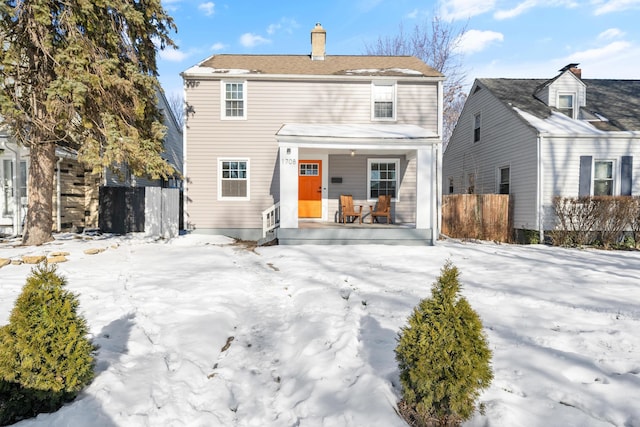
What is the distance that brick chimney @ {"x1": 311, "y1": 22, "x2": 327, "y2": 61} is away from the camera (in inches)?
484

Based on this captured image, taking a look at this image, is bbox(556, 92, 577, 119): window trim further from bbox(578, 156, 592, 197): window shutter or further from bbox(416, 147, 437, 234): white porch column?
bbox(416, 147, 437, 234): white porch column

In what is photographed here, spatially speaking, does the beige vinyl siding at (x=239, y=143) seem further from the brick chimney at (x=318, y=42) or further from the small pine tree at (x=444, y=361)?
the small pine tree at (x=444, y=361)

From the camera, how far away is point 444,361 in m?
2.16

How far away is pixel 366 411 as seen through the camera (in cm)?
234

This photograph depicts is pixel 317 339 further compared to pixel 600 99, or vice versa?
pixel 600 99

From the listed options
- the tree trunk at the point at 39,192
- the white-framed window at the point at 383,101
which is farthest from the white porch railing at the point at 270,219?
the tree trunk at the point at 39,192

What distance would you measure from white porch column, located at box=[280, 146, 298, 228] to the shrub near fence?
8.01 meters


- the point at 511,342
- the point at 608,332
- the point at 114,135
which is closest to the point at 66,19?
the point at 114,135

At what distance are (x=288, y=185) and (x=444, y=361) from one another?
6822 mm

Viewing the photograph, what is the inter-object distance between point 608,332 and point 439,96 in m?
9.04

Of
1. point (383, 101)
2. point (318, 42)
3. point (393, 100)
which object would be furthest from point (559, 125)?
point (318, 42)

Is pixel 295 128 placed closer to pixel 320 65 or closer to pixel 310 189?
pixel 310 189

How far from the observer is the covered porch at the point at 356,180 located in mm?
8602

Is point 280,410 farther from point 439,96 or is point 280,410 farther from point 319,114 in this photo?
point 439,96
